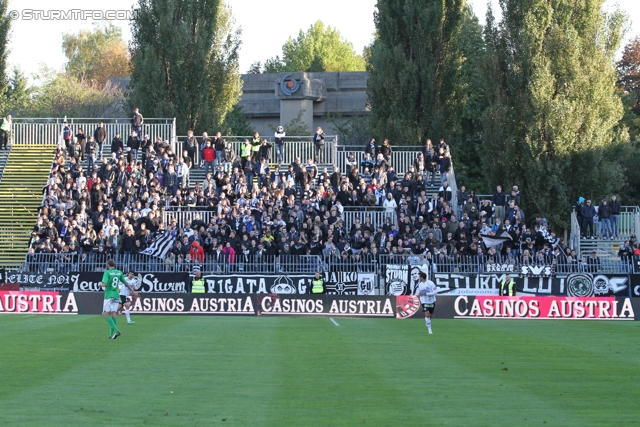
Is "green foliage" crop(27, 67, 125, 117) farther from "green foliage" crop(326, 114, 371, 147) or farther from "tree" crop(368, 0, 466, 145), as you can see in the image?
"tree" crop(368, 0, 466, 145)

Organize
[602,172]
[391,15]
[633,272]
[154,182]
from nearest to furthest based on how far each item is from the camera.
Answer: [633,272] < [154,182] < [602,172] < [391,15]

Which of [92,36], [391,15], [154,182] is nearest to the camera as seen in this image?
[154,182]

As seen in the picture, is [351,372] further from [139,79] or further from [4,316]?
[139,79]

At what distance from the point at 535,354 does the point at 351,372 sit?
5.05 metres

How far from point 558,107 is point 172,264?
2161cm

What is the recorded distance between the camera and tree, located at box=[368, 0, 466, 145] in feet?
171

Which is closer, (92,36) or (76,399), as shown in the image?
(76,399)

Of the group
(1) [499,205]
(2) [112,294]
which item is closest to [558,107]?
(1) [499,205]

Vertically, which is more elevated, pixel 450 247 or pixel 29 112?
pixel 29 112

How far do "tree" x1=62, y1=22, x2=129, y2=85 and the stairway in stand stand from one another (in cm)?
5072

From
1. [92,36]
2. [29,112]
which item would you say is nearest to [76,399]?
[29,112]

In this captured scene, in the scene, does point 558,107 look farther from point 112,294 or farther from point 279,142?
point 112,294

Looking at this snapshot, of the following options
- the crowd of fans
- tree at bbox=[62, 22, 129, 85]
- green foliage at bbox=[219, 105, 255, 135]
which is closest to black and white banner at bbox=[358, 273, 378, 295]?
the crowd of fans

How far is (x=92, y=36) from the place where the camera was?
108 meters
